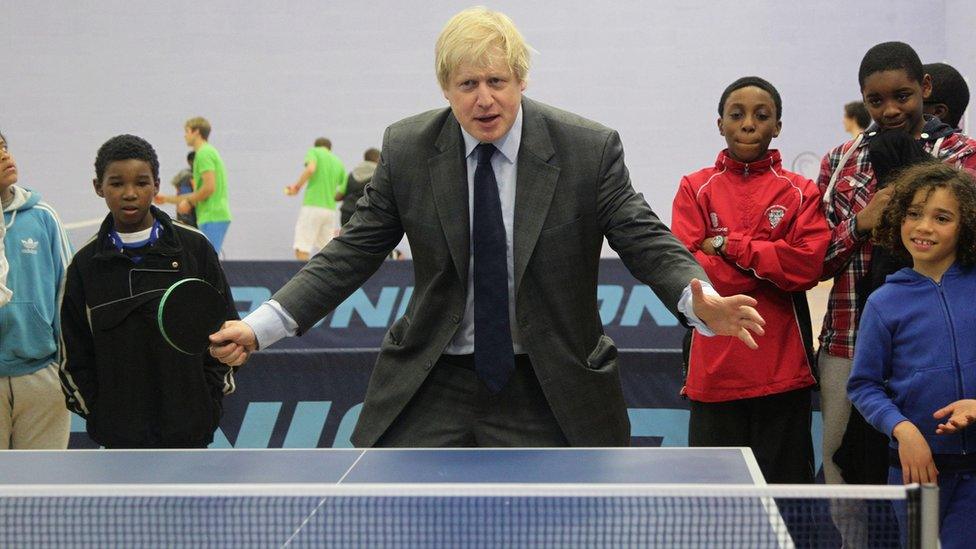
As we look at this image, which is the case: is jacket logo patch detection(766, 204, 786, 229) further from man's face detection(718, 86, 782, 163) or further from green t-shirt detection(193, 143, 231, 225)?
green t-shirt detection(193, 143, 231, 225)

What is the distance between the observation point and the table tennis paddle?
105 inches

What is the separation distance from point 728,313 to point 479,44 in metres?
0.86

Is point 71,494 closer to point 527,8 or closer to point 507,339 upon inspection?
point 507,339

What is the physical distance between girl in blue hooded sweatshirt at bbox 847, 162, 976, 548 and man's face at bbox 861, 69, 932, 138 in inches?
13.2

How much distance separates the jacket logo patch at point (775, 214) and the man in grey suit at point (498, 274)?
1.11 m

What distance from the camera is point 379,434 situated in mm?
2979

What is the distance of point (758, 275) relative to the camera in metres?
3.79

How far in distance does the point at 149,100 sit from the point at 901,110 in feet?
39.5

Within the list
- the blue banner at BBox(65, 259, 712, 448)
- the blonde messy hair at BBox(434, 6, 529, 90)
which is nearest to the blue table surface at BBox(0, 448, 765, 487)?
the blonde messy hair at BBox(434, 6, 529, 90)

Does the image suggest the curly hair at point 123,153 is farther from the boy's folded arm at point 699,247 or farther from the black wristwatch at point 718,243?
the black wristwatch at point 718,243

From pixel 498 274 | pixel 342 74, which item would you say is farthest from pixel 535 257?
pixel 342 74

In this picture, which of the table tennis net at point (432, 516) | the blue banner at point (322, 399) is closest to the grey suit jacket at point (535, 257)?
the table tennis net at point (432, 516)

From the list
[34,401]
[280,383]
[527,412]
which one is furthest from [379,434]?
[280,383]

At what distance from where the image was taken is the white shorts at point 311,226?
13.5 m
